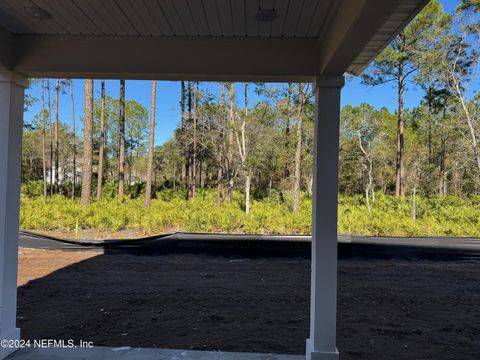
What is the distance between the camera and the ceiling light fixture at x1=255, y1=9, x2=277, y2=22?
5.79ft

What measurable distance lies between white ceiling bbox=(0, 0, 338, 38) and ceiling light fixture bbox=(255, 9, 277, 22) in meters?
0.02

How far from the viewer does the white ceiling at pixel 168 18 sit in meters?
1.73

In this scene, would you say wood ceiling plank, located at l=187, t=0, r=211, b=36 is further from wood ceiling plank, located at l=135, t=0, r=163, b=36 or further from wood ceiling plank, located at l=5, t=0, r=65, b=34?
wood ceiling plank, located at l=5, t=0, r=65, b=34

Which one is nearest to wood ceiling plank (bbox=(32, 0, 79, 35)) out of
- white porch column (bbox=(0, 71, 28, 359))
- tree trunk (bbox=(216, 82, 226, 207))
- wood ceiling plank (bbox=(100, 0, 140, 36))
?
wood ceiling plank (bbox=(100, 0, 140, 36))

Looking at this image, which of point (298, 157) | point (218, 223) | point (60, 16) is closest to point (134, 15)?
point (60, 16)

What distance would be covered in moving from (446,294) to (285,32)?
3963 mm

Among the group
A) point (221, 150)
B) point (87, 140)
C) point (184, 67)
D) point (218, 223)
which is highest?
point (221, 150)

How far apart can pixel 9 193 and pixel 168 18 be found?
1.60 meters

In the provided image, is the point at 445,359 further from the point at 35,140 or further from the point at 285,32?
the point at 35,140

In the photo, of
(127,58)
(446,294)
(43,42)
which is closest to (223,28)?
(127,58)

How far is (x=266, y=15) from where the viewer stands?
181 cm

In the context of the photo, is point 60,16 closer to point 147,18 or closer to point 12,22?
point 12,22

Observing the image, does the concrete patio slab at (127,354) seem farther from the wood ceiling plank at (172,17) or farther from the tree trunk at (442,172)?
the tree trunk at (442,172)

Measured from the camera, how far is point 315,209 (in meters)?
2.25
